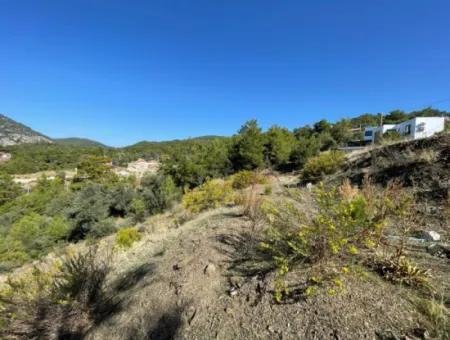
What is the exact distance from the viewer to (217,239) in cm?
334

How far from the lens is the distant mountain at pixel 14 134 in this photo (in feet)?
245

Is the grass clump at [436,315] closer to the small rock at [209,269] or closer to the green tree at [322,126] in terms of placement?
the small rock at [209,269]

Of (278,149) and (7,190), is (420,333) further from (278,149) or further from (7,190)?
(7,190)

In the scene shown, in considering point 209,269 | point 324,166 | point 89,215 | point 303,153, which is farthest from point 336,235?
point 303,153

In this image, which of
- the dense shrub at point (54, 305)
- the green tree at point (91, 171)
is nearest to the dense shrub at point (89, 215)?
the dense shrub at point (54, 305)

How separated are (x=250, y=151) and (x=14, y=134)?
97.0m

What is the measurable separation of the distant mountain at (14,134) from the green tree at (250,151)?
86029mm

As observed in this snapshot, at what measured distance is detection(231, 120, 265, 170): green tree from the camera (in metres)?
18.4

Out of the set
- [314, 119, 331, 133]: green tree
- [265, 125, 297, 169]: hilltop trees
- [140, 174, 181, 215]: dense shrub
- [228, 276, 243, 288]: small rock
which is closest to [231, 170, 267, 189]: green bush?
[140, 174, 181, 215]: dense shrub

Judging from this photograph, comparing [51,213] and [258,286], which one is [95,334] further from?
[51,213]

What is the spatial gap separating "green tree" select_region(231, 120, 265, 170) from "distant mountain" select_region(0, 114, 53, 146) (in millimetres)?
86029

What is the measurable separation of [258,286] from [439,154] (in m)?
7.09

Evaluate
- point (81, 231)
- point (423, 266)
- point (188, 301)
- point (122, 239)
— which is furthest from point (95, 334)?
point (81, 231)

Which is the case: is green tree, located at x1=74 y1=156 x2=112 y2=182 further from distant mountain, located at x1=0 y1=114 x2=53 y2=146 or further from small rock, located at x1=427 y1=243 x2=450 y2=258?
distant mountain, located at x1=0 y1=114 x2=53 y2=146
